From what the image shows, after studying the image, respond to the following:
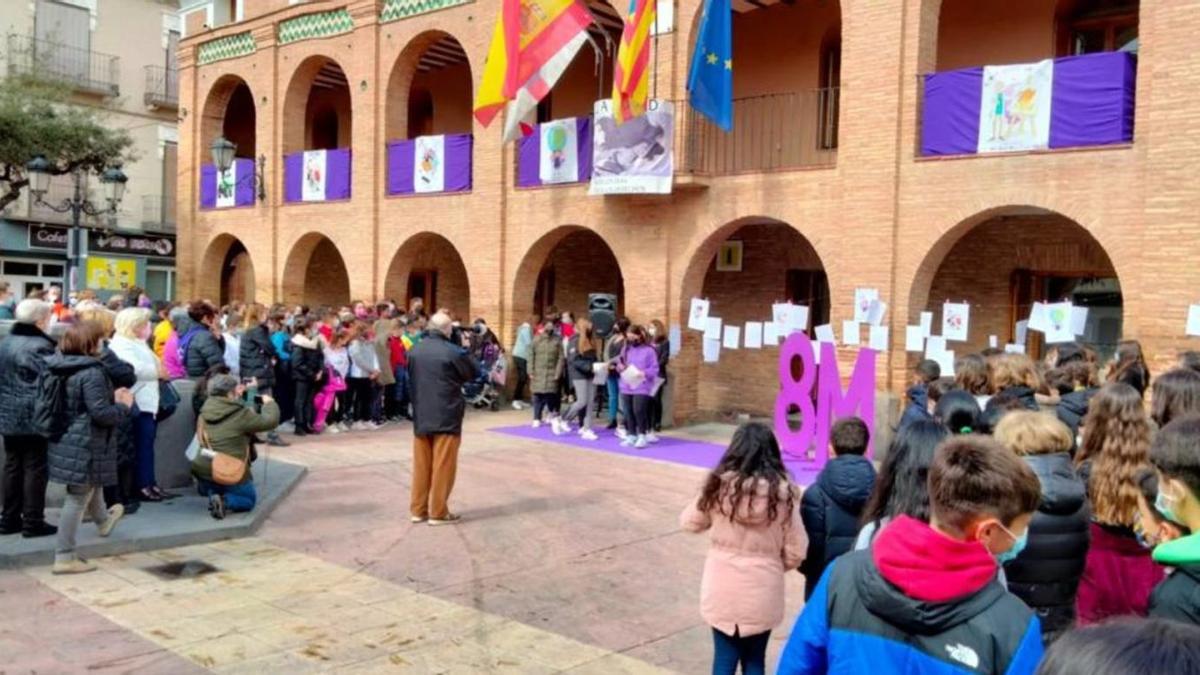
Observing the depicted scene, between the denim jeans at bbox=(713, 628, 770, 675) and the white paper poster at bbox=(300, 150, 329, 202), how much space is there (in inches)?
774

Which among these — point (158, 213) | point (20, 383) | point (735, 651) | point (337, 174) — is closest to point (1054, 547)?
point (735, 651)

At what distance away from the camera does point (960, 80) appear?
1296 cm

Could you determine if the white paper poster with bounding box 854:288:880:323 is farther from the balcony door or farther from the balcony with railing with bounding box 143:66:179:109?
the balcony with railing with bounding box 143:66:179:109

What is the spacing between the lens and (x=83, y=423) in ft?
22.6

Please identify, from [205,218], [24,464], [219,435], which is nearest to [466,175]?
[205,218]

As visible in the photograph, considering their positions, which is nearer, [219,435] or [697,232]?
[219,435]

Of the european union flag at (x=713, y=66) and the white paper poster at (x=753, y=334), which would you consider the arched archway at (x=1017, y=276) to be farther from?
the european union flag at (x=713, y=66)

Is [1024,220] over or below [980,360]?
over

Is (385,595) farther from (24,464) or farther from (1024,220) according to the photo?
(1024,220)

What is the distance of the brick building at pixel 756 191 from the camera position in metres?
11.7

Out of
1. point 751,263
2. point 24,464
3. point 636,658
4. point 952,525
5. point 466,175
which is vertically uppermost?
point 466,175

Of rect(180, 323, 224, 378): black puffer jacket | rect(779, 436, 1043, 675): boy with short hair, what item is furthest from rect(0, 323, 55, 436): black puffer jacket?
rect(779, 436, 1043, 675): boy with short hair

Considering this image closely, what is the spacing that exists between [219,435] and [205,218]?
18.8m

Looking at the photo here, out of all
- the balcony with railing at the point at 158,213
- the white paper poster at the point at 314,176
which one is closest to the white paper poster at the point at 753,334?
the white paper poster at the point at 314,176
